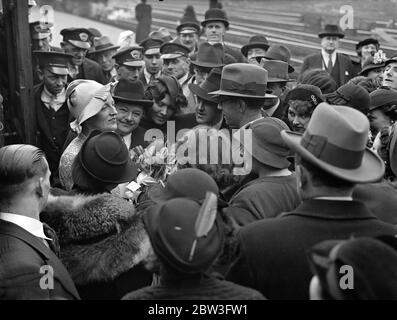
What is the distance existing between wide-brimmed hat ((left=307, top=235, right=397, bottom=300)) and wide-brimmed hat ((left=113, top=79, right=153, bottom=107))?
376 centimetres

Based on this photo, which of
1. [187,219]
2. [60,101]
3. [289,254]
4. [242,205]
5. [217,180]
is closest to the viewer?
[187,219]

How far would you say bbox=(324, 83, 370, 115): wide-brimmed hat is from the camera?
5105 millimetres

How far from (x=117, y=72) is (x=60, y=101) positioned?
1334 mm

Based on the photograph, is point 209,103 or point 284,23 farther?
point 284,23

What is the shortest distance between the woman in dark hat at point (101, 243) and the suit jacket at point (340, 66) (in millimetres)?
5530

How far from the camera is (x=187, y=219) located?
7.60 feet

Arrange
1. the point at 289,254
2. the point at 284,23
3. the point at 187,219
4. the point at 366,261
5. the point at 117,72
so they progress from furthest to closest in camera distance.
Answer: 1. the point at 284,23
2. the point at 117,72
3. the point at 289,254
4. the point at 187,219
5. the point at 366,261

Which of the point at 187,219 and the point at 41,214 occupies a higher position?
the point at 187,219

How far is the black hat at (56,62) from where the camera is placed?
6438mm

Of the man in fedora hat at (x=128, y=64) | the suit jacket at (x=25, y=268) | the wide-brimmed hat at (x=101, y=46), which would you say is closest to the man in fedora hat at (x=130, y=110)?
the man in fedora hat at (x=128, y=64)

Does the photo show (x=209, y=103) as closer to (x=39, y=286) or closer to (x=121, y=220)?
(x=121, y=220)

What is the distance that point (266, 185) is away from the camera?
348cm

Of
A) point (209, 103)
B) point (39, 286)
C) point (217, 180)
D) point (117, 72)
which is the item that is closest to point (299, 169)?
point (217, 180)

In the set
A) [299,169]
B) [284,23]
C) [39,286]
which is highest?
[299,169]
